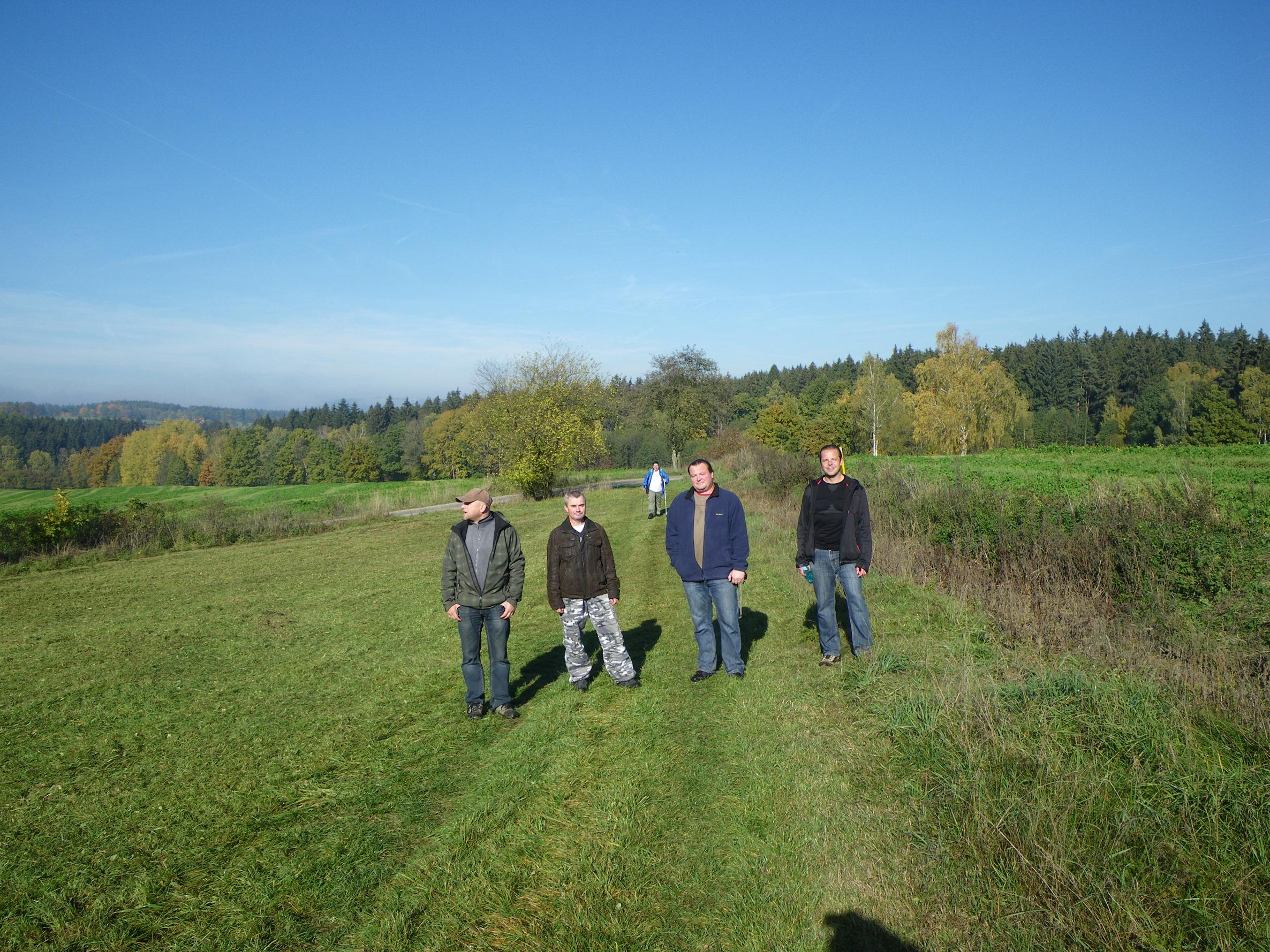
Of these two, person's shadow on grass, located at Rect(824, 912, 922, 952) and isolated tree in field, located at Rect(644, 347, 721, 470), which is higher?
isolated tree in field, located at Rect(644, 347, 721, 470)

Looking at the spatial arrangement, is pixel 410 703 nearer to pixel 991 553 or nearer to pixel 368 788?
pixel 368 788

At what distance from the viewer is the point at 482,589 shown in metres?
6.08

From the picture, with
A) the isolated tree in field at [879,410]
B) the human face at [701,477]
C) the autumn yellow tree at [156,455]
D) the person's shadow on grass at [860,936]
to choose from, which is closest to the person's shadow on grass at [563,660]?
the human face at [701,477]

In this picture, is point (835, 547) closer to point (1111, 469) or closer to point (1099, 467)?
point (1111, 469)

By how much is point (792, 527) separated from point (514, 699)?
11164mm

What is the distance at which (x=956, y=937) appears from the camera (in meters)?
3.21

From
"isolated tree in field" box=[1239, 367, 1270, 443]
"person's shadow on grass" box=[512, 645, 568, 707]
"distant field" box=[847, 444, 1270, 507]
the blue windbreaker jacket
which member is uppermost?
"isolated tree in field" box=[1239, 367, 1270, 443]

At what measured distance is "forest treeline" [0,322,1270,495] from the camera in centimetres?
3503

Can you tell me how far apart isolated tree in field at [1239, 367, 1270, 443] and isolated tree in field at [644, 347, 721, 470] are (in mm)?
47687

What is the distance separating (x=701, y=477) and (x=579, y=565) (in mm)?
1467

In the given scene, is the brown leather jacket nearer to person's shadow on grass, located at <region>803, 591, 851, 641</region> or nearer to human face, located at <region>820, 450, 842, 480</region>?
human face, located at <region>820, 450, 842, 480</region>

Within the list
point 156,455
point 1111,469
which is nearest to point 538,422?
point 1111,469

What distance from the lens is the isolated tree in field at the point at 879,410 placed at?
72.8 m

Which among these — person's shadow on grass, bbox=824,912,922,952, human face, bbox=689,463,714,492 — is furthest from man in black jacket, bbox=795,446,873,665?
person's shadow on grass, bbox=824,912,922,952
